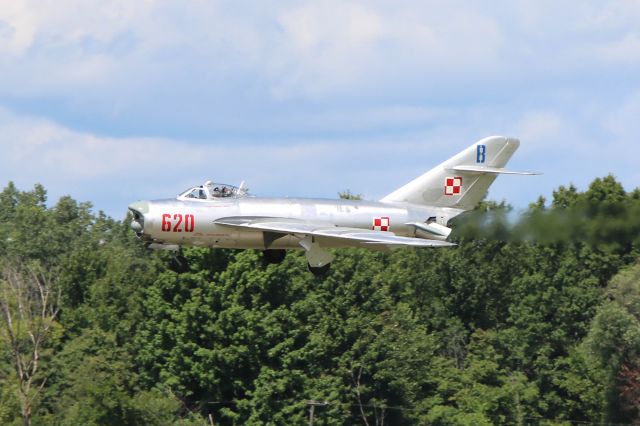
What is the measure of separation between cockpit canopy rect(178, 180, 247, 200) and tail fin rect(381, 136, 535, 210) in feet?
14.6

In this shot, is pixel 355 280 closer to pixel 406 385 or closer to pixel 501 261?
pixel 406 385

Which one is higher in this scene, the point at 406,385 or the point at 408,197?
the point at 408,197

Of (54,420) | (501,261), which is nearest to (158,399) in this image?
(54,420)

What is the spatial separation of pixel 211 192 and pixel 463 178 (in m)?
7.54

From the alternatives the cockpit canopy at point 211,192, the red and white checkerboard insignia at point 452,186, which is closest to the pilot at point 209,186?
the cockpit canopy at point 211,192

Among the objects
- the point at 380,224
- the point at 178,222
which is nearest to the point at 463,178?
the point at 380,224

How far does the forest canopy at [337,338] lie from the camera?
58938 millimetres

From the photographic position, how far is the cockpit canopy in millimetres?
35281

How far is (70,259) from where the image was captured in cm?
7594

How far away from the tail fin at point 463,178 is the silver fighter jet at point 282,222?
0.36m

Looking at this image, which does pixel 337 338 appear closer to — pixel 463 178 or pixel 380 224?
pixel 463 178

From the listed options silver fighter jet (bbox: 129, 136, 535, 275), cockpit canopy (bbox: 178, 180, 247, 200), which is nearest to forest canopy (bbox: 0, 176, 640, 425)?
silver fighter jet (bbox: 129, 136, 535, 275)

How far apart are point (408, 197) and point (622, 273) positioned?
32.9 m

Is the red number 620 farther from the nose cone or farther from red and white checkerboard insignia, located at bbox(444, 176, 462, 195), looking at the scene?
red and white checkerboard insignia, located at bbox(444, 176, 462, 195)
